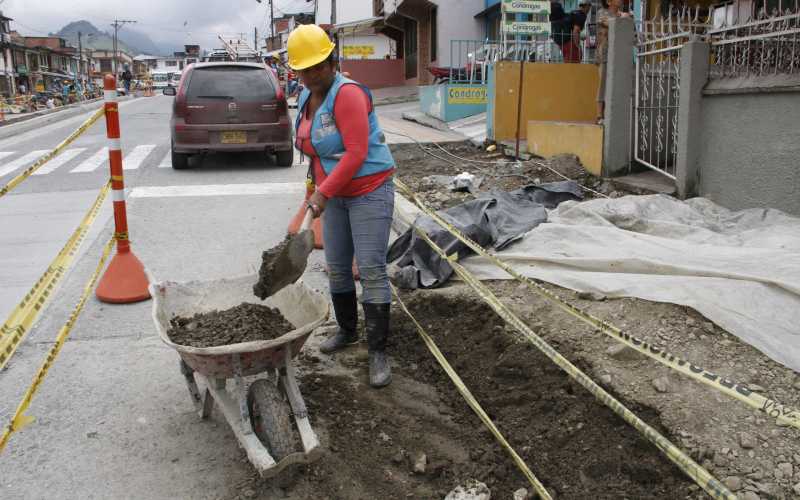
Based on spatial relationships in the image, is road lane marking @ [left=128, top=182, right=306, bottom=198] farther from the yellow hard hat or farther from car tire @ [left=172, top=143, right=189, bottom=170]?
the yellow hard hat

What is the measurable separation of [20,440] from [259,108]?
8.49m

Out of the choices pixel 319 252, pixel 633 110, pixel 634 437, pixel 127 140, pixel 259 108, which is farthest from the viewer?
pixel 127 140

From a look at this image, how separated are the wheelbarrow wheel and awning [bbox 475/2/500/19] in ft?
79.8

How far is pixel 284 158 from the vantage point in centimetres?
1177

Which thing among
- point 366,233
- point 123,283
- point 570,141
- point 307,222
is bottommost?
point 123,283

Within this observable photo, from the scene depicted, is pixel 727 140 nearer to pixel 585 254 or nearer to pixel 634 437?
pixel 585 254

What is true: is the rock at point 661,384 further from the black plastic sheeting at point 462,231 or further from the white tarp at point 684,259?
the black plastic sheeting at point 462,231

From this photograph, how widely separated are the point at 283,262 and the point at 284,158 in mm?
8714

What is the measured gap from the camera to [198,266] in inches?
244

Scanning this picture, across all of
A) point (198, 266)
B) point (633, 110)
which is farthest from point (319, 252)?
point (633, 110)

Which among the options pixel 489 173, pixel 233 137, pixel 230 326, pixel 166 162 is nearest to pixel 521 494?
pixel 230 326

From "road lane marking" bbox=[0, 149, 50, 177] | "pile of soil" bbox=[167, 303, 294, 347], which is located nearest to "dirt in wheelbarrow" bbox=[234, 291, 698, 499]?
"pile of soil" bbox=[167, 303, 294, 347]

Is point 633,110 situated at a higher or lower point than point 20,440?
higher

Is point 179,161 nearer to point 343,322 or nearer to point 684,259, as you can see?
point 343,322
